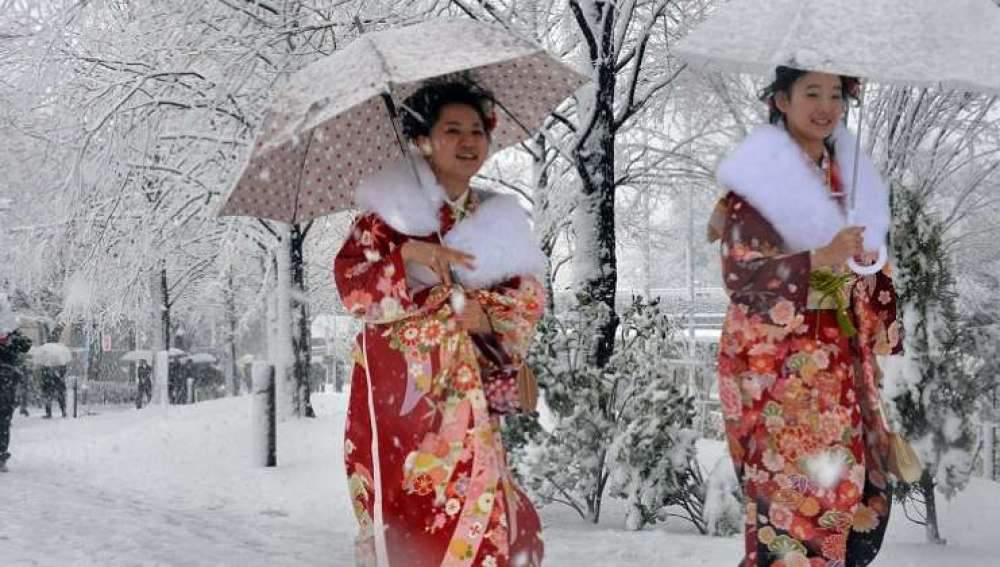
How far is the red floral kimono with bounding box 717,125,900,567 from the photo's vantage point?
3027 millimetres

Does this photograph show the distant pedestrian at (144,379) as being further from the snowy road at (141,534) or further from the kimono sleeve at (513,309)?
the kimono sleeve at (513,309)

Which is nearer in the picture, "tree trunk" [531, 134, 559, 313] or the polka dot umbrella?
the polka dot umbrella

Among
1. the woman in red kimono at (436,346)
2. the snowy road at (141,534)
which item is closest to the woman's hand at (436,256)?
the woman in red kimono at (436,346)

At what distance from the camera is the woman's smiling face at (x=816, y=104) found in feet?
10.2

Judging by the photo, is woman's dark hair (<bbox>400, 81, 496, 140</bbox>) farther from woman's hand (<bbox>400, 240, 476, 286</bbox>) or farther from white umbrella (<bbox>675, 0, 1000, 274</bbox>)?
white umbrella (<bbox>675, 0, 1000, 274</bbox>)

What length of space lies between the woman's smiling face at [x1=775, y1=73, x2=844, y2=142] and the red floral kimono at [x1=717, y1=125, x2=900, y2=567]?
10 cm

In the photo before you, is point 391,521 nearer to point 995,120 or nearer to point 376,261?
point 376,261

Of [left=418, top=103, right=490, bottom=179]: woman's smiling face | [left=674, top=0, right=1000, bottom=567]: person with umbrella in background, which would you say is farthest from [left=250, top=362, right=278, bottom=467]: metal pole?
[left=674, top=0, right=1000, bottom=567]: person with umbrella in background

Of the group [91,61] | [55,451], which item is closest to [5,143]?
[55,451]

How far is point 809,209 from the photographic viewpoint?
10.0 feet

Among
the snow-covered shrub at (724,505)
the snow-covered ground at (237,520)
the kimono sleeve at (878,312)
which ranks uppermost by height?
the kimono sleeve at (878,312)

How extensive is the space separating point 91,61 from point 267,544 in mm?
5410

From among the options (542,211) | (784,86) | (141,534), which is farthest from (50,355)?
(784,86)

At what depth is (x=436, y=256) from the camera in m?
2.91
